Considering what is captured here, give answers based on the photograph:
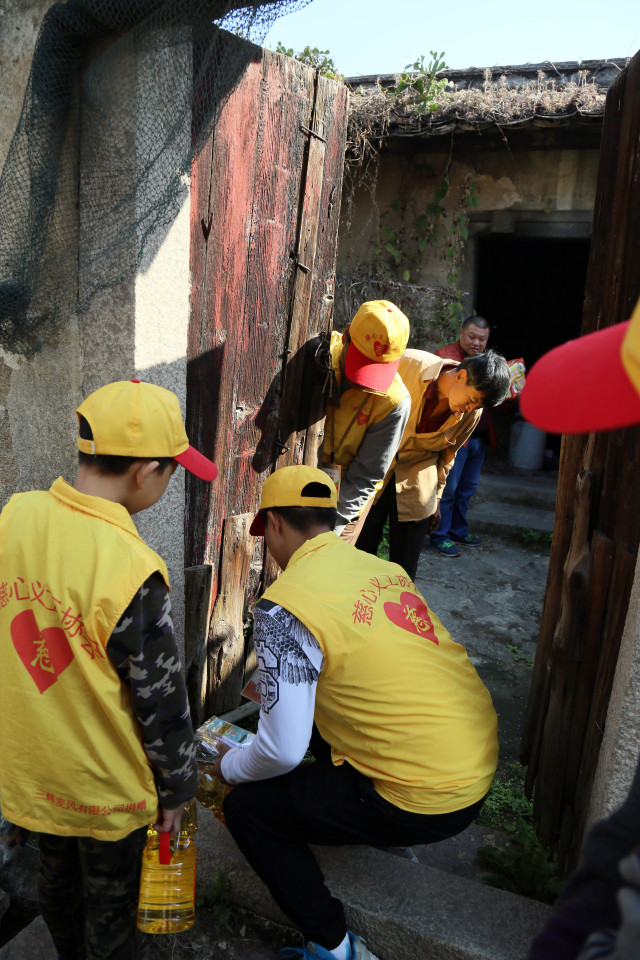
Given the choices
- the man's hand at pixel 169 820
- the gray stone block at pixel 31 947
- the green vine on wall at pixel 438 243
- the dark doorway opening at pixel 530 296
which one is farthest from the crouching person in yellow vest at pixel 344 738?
the dark doorway opening at pixel 530 296

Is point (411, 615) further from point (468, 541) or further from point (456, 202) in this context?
point (456, 202)

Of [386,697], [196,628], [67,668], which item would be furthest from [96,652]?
[196,628]

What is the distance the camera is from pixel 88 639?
64.6 inches

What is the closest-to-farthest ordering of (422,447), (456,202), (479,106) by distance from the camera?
1. (422,447)
2. (479,106)
3. (456,202)

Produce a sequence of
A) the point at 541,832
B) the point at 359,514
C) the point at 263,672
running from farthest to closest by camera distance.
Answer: the point at 359,514, the point at 541,832, the point at 263,672

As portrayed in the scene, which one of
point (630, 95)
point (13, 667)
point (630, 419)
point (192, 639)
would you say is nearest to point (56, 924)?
point (13, 667)

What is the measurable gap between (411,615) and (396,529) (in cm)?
209

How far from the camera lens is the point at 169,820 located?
1.87 metres

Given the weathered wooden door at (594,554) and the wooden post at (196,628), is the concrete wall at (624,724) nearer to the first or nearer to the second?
the weathered wooden door at (594,554)

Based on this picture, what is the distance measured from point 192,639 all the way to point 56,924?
1.21 m

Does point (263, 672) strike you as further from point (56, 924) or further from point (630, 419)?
point (630, 419)

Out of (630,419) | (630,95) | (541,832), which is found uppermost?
(630,95)

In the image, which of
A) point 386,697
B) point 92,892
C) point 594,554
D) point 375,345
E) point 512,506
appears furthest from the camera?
point 512,506

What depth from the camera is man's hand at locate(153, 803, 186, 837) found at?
6.11ft
